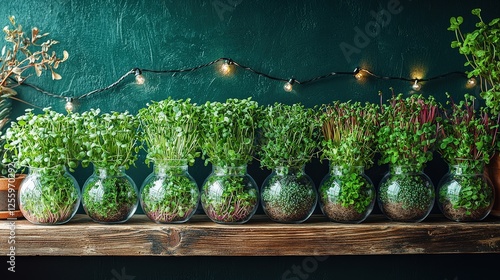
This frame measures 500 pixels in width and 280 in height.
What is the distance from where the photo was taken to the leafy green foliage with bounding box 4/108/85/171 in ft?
6.64

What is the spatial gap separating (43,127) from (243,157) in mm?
687

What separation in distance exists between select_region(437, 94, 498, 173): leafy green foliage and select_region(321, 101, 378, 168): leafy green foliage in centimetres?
26

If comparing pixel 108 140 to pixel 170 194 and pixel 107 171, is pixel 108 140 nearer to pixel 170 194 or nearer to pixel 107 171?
pixel 107 171

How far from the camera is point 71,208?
6.81 ft

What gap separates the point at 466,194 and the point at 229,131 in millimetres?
856

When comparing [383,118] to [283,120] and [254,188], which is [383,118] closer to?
[283,120]

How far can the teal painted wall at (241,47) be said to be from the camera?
7.70ft

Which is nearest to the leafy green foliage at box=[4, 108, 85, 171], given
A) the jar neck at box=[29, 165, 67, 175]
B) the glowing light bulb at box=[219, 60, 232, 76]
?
the jar neck at box=[29, 165, 67, 175]

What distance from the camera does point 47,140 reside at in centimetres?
204

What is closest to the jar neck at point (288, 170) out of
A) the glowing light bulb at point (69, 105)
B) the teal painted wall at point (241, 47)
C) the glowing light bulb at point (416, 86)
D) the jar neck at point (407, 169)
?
the teal painted wall at point (241, 47)

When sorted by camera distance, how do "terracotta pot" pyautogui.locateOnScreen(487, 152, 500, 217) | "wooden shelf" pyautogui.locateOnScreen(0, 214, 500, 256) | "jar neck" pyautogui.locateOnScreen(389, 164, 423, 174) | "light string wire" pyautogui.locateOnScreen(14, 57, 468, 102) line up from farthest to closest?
1. "light string wire" pyautogui.locateOnScreen(14, 57, 468, 102)
2. "terracotta pot" pyautogui.locateOnScreen(487, 152, 500, 217)
3. "jar neck" pyautogui.locateOnScreen(389, 164, 423, 174)
4. "wooden shelf" pyautogui.locateOnScreen(0, 214, 500, 256)

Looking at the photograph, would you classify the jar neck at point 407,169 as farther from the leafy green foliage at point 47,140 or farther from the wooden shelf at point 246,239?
the leafy green foliage at point 47,140

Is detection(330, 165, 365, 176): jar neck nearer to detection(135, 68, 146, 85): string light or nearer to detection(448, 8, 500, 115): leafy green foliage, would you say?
detection(448, 8, 500, 115): leafy green foliage

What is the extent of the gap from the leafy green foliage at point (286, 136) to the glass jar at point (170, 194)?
282mm
